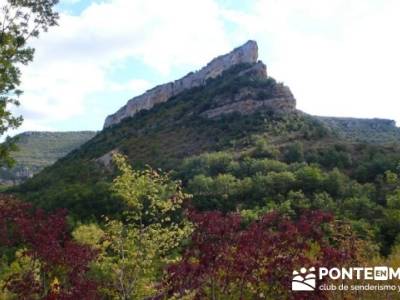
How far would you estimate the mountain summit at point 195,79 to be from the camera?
4963 inches

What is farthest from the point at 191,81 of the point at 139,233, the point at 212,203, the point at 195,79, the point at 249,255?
the point at 249,255

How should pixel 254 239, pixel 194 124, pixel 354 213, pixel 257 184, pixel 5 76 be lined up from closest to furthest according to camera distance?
pixel 254 239 < pixel 5 76 < pixel 354 213 < pixel 257 184 < pixel 194 124

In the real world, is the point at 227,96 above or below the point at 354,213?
above

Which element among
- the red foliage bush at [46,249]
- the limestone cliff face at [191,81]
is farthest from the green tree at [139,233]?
the limestone cliff face at [191,81]

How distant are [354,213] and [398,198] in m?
4.29

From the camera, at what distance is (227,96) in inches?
4092

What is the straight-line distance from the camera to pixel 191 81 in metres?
136

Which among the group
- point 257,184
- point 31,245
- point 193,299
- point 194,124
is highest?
point 194,124

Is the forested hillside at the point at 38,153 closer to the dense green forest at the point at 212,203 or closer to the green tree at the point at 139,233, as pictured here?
the dense green forest at the point at 212,203

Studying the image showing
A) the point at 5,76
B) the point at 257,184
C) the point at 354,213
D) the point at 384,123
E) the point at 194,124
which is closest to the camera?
the point at 5,76

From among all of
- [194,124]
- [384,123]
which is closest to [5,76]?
[194,124]

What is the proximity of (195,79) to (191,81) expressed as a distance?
57.8 inches

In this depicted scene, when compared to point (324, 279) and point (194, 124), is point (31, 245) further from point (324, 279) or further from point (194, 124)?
point (194, 124)

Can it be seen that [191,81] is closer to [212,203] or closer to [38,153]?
[38,153]
